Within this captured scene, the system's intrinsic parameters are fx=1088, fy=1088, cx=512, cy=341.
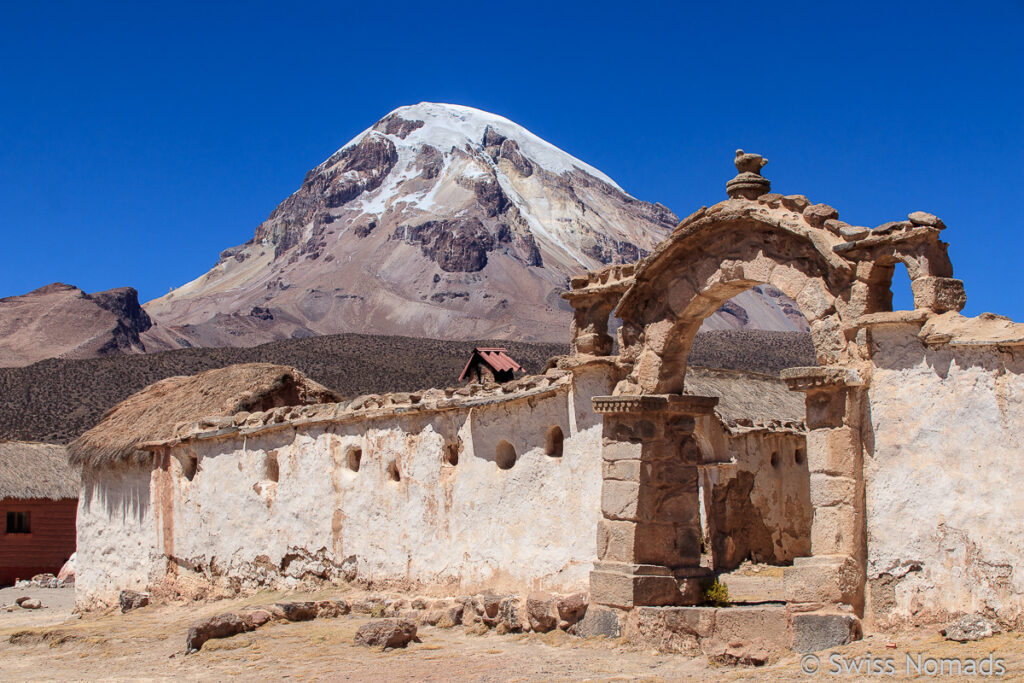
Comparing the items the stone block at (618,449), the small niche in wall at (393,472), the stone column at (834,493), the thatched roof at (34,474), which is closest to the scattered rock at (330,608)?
the small niche in wall at (393,472)

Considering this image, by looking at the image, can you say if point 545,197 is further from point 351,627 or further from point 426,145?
point 351,627

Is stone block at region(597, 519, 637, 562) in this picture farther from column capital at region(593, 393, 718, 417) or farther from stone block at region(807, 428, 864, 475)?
stone block at region(807, 428, 864, 475)

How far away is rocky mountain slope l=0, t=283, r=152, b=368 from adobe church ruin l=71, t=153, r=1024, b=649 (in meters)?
80.8

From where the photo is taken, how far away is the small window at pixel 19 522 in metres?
26.4

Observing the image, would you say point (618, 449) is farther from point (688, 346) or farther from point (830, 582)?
point (830, 582)

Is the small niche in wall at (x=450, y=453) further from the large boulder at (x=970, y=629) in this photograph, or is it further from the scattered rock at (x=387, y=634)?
the large boulder at (x=970, y=629)

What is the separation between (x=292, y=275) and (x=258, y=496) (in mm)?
134554

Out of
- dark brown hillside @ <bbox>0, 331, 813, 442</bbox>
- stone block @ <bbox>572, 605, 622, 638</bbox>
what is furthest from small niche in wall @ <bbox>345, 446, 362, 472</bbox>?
dark brown hillside @ <bbox>0, 331, 813, 442</bbox>

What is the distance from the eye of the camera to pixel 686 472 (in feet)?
30.7

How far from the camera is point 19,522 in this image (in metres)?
26.5

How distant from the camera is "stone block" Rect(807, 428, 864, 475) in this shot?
772 centimetres

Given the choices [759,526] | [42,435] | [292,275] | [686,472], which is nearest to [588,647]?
[686,472]

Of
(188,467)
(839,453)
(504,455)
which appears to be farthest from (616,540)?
(188,467)

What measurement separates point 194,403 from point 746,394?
877cm
